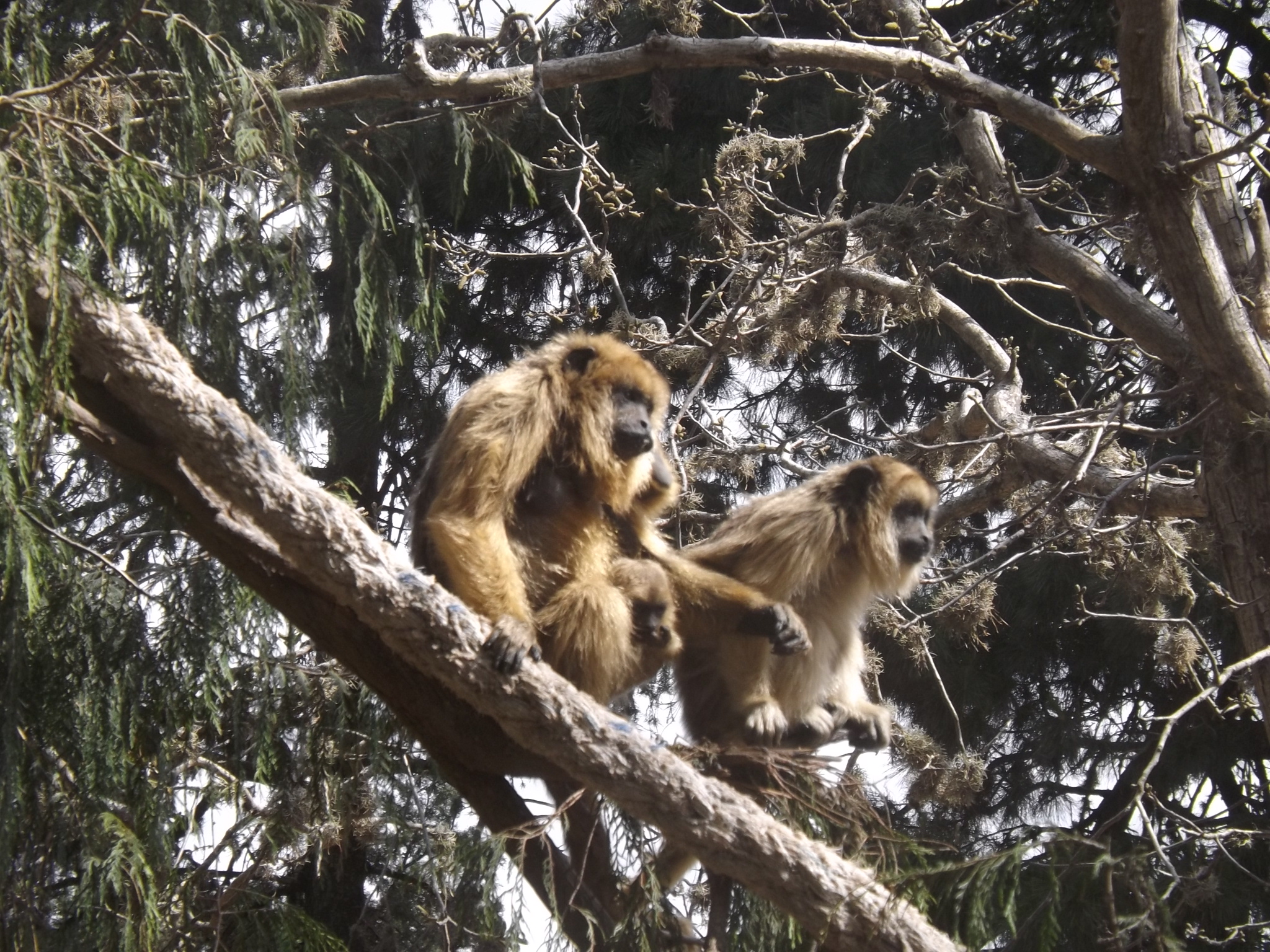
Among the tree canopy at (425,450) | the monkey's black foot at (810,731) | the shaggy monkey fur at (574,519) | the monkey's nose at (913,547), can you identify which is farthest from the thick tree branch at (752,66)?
the monkey's black foot at (810,731)

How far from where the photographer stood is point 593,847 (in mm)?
4297

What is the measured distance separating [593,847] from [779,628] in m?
1.10

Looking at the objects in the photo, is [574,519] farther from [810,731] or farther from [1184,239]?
[1184,239]

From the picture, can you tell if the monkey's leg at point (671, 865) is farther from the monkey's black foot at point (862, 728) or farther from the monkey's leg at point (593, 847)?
the monkey's black foot at point (862, 728)

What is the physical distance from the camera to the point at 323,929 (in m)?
4.87

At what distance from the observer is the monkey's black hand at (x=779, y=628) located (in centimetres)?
473

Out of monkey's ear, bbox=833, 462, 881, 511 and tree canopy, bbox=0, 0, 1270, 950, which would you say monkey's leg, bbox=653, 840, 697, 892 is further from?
monkey's ear, bbox=833, 462, 881, 511

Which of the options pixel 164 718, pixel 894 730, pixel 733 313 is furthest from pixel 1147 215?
pixel 164 718

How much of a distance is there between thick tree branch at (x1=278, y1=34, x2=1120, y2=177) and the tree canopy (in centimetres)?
2

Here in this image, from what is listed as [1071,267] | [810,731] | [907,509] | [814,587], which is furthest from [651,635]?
[1071,267]

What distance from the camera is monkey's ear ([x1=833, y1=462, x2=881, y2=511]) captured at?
17.9 feet

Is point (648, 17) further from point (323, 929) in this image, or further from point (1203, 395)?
point (323, 929)

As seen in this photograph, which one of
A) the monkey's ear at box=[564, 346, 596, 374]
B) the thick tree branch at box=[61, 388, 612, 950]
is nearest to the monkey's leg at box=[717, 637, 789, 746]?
the thick tree branch at box=[61, 388, 612, 950]

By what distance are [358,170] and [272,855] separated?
307 cm
